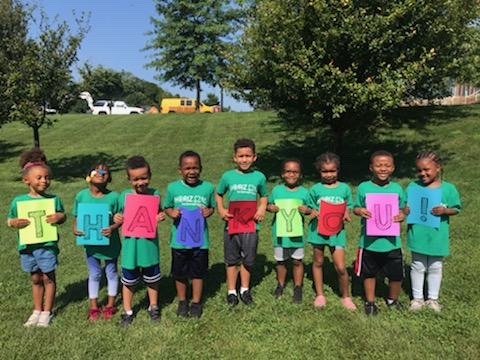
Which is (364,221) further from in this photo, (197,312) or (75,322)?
(75,322)

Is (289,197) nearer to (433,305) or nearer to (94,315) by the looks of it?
(433,305)

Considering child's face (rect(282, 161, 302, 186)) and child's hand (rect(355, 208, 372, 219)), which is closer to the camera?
child's hand (rect(355, 208, 372, 219))

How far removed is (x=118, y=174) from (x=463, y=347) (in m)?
12.7

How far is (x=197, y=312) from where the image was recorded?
525cm

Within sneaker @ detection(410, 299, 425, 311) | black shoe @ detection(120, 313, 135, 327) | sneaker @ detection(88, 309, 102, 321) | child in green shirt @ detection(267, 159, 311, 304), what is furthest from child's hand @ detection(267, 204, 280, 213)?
sneaker @ detection(88, 309, 102, 321)

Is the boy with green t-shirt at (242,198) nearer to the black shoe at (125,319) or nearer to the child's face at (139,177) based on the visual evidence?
the child's face at (139,177)

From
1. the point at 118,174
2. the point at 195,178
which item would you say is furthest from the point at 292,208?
the point at 118,174

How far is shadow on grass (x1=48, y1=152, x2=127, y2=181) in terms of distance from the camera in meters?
16.2

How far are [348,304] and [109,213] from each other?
2816 mm

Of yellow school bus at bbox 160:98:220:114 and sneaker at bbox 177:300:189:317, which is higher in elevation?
yellow school bus at bbox 160:98:220:114

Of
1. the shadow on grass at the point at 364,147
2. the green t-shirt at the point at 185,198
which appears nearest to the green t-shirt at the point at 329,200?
the green t-shirt at the point at 185,198

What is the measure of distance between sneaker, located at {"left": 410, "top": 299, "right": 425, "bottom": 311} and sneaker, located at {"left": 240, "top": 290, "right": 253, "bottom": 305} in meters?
1.78

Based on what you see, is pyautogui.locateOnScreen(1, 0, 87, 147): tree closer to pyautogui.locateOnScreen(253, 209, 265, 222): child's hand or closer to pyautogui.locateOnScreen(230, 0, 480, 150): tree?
pyautogui.locateOnScreen(230, 0, 480, 150): tree

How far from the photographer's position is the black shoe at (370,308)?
5186 millimetres
